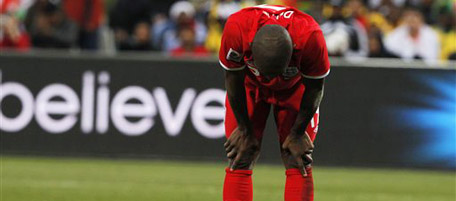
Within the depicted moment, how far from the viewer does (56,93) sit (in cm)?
1330

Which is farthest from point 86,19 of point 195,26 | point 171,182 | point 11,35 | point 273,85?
point 273,85

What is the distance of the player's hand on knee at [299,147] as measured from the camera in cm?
672

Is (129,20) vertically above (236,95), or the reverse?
(236,95)

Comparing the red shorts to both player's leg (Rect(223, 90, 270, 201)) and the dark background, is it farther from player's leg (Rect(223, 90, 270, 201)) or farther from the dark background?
the dark background

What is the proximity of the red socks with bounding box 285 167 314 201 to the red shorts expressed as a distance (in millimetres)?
304

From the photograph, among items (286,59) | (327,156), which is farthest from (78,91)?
(286,59)

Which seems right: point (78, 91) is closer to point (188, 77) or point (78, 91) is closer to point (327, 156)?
point (188, 77)

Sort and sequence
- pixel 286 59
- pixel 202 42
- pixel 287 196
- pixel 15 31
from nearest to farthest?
1. pixel 286 59
2. pixel 287 196
3. pixel 15 31
4. pixel 202 42

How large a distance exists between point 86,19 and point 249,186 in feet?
31.1

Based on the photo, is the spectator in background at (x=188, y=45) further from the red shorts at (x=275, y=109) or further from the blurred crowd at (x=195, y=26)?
the red shorts at (x=275, y=109)

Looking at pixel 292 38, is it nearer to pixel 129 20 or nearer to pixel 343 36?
pixel 343 36

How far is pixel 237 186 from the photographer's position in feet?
22.5

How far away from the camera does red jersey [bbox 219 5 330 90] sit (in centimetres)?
624

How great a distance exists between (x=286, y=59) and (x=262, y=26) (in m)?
0.33
